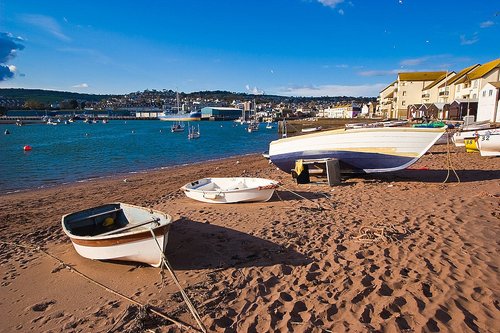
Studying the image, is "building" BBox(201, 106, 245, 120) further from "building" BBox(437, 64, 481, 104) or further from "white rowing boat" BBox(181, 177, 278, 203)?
"white rowing boat" BBox(181, 177, 278, 203)

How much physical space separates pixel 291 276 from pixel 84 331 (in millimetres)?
3392

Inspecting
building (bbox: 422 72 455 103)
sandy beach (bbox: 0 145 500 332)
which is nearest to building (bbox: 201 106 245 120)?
building (bbox: 422 72 455 103)

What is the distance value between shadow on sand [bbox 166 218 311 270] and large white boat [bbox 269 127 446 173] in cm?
661

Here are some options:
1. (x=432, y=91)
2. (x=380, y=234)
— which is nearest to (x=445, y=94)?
(x=432, y=91)

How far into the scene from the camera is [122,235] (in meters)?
6.01

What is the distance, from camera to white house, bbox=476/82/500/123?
40812 mm

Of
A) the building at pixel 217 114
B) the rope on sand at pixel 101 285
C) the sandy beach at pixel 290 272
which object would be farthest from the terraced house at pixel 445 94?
the building at pixel 217 114

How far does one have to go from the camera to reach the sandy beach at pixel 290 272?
174 inches

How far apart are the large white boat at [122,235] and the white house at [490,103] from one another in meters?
48.5

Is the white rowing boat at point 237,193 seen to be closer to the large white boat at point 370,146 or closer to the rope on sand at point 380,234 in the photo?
the large white boat at point 370,146

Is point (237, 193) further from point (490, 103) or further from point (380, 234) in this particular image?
point (490, 103)

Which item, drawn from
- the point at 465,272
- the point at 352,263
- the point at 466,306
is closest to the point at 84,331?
the point at 352,263

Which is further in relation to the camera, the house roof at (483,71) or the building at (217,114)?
the building at (217,114)

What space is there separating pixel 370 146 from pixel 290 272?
8100mm
